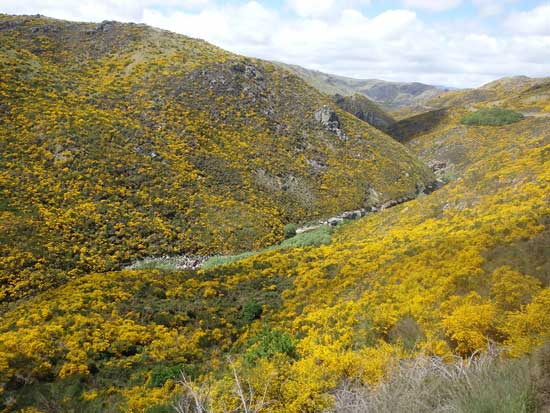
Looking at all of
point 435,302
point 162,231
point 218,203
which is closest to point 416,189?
point 218,203

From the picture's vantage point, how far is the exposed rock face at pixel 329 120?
179 feet

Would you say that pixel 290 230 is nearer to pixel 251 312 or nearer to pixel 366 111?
pixel 251 312

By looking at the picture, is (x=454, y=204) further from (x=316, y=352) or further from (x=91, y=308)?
(x=91, y=308)

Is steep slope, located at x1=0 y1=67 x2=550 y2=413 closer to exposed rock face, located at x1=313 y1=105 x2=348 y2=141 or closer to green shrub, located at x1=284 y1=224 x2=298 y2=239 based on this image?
green shrub, located at x1=284 y1=224 x2=298 y2=239

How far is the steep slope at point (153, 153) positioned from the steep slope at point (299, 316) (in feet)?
18.9

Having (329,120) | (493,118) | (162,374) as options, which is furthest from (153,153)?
(493,118)

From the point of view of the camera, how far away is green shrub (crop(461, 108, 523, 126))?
6862 centimetres

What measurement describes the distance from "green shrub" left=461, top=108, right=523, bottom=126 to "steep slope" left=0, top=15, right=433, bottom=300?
22934 millimetres

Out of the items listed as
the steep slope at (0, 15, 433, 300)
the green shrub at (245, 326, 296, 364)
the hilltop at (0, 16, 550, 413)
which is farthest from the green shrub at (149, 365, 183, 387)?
the steep slope at (0, 15, 433, 300)

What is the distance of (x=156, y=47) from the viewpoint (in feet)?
181

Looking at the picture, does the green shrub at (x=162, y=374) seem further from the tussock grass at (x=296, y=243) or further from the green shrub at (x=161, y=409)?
the tussock grass at (x=296, y=243)

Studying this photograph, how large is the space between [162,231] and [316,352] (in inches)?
883

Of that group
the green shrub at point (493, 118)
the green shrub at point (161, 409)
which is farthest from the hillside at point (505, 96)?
the green shrub at point (161, 409)

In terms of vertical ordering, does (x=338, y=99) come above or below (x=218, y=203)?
above
